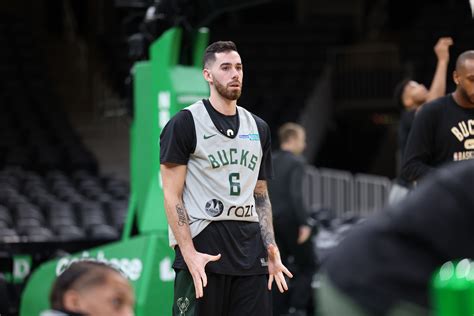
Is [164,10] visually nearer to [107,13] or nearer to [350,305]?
[350,305]

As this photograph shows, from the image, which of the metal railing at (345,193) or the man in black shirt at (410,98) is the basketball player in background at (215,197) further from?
the metal railing at (345,193)

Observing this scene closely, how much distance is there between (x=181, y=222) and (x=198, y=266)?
0.88ft

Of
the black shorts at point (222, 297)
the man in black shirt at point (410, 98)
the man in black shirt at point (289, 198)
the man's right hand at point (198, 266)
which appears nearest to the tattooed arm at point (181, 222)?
the man's right hand at point (198, 266)

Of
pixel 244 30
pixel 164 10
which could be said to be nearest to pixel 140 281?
pixel 164 10

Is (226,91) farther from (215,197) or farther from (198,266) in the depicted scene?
(198,266)

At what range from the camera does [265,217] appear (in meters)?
6.69

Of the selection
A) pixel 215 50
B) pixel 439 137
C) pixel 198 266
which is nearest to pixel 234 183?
pixel 198 266

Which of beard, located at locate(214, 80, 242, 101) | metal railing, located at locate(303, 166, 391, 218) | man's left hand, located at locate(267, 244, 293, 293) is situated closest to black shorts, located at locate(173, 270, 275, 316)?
man's left hand, located at locate(267, 244, 293, 293)

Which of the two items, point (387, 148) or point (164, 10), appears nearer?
point (164, 10)

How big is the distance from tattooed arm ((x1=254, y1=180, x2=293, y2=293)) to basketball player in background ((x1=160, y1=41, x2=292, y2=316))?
7 cm

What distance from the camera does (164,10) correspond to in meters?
9.40

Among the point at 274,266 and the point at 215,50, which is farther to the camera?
the point at 274,266

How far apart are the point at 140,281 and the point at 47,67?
16.0 metres

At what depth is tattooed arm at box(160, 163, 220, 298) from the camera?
6.21 metres
